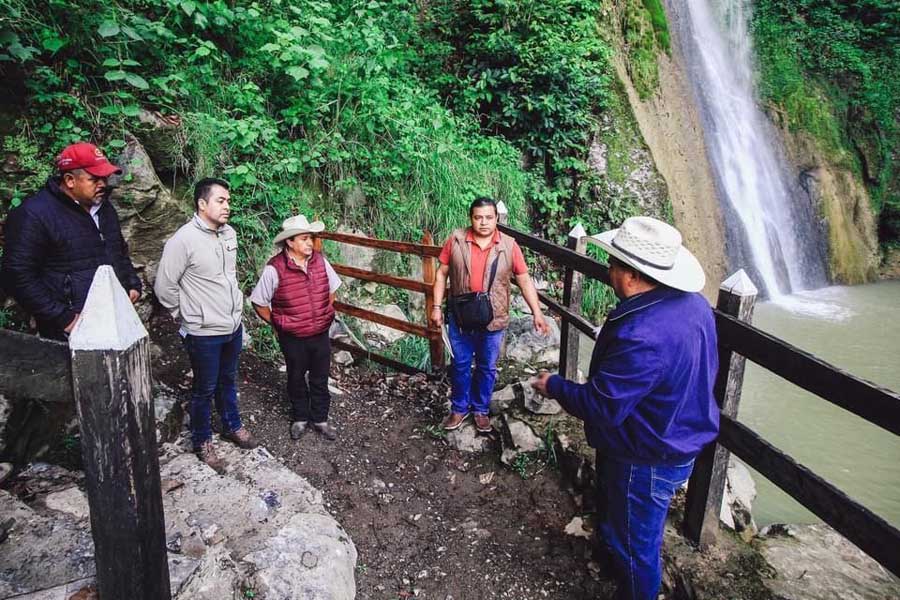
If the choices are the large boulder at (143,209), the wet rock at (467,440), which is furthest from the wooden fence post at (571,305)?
the large boulder at (143,209)

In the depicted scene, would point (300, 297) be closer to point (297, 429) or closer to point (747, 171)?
point (297, 429)

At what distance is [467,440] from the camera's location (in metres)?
4.50

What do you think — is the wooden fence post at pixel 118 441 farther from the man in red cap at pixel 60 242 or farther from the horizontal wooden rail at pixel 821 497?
the horizontal wooden rail at pixel 821 497

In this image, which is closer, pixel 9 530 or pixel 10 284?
pixel 9 530

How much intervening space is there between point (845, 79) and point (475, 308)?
16189 mm

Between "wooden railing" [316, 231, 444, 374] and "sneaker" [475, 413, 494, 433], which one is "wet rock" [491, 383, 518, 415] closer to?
"sneaker" [475, 413, 494, 433]

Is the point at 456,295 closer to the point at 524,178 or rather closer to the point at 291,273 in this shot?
the point at 291,273

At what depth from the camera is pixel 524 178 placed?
8.77m

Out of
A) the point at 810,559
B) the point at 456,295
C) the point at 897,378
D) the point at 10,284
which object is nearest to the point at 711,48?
the point at 897,378

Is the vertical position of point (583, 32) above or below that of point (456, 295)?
above

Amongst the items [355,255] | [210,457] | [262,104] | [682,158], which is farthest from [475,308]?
[682,158]

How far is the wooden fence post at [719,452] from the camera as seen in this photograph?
2.71m

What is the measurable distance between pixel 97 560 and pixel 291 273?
260 centimetres

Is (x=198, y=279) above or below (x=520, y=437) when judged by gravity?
above
